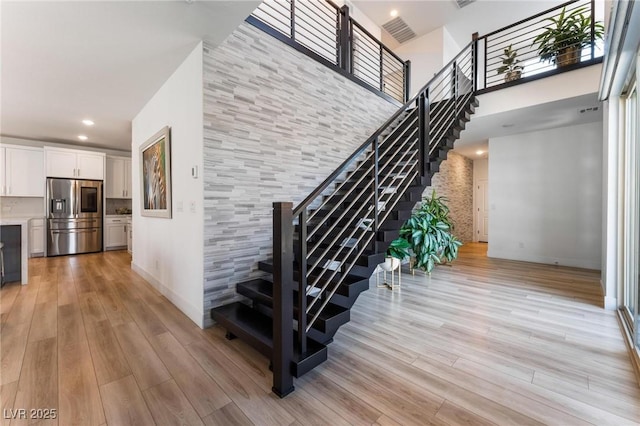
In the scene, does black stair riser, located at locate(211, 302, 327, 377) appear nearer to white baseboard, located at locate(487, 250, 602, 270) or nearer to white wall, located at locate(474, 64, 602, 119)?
white wall, located at locate(474, 64, 602, 119)

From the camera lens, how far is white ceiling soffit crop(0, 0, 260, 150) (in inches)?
79.4

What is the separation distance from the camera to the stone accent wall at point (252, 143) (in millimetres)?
2463

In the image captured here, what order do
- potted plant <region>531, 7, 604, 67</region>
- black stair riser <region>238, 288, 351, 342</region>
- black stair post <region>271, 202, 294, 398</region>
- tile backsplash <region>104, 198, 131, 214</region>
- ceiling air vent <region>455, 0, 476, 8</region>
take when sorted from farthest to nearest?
tile backsplash <region>104, 198, 131, 214</region> → ceiling air vent <region>455, 0, 476, 8</region> → potted plant <region>531, 7, 604, 67</region> → black stair riser <region>238, 288, 351, 342</region> → black stair post <region>271, 202, 294, 398</region>

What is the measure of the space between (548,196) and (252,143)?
239 inches

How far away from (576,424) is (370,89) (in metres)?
4.43

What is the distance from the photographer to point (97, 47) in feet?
8.13

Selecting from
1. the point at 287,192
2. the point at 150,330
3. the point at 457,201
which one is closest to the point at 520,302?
the point at 287,192

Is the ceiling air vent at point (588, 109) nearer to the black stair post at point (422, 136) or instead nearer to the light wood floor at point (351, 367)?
the light wood floor at point (351, 367)

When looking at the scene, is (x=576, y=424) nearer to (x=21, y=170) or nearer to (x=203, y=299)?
(x=203, y=299)

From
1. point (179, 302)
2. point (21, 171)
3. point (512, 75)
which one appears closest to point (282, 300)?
point (179, 302)

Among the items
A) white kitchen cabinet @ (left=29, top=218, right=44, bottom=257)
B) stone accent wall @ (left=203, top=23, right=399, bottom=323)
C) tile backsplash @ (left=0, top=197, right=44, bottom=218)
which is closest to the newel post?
stone accent wall @ (left=203, top=23, right=399, bottom=323)

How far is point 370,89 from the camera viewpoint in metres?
4.36

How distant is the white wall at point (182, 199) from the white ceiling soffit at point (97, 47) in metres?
0.22

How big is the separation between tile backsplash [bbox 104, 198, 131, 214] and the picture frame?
411 cm
